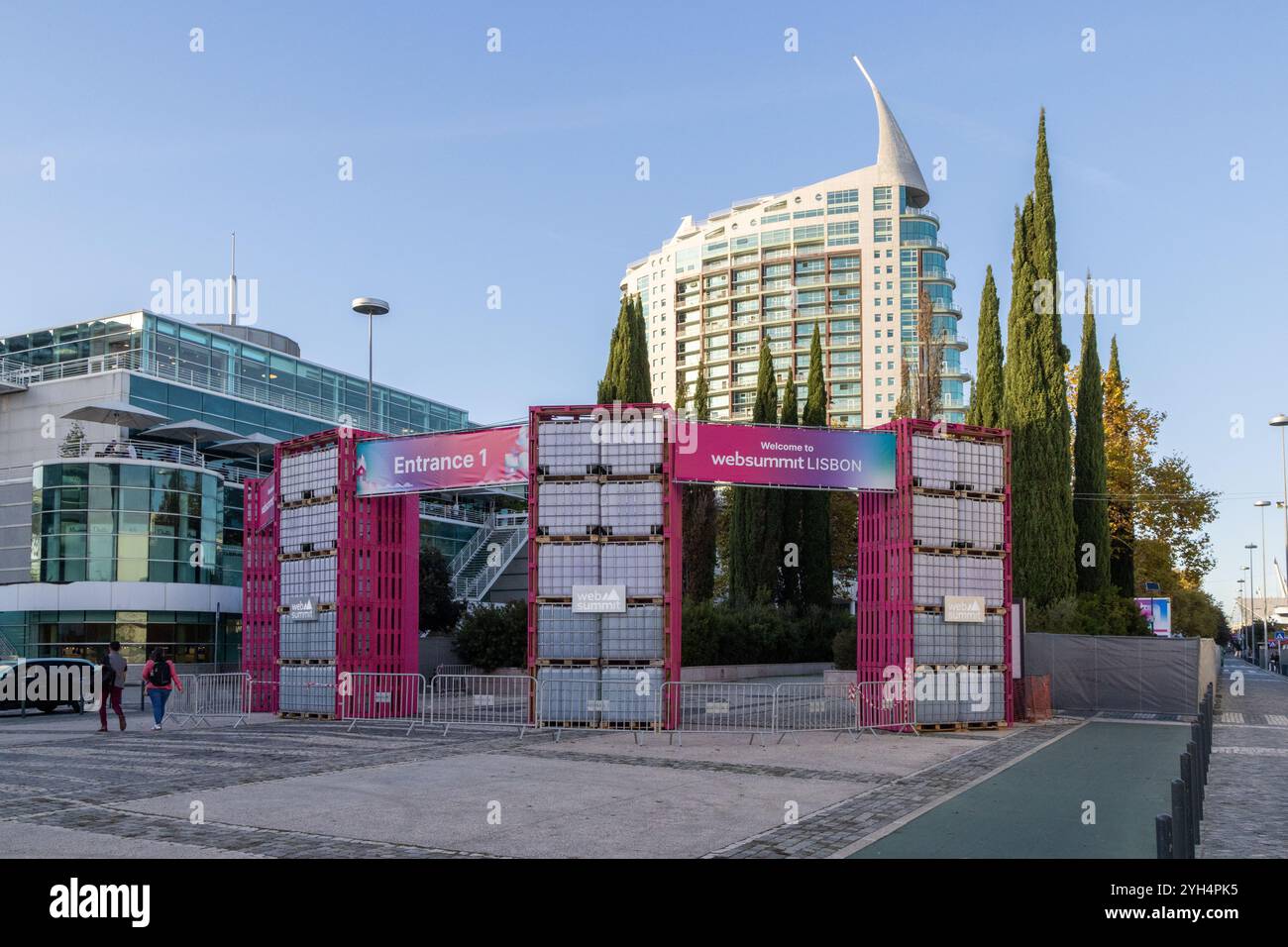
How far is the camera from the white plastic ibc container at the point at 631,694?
20.3 meters

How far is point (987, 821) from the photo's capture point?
37.0 ft

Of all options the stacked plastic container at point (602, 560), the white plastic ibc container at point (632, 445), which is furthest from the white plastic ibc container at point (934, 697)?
the white plastic ibc container at point (632, 445)

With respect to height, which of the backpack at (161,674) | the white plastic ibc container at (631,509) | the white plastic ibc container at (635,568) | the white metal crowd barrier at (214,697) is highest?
the white plastic ibc container at (631,509)

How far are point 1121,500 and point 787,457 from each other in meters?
27.6

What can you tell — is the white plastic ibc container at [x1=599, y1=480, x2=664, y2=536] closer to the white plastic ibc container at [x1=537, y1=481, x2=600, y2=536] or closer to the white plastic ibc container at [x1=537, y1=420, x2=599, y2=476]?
the white plastic ibc container at [x1=537, y1=481, x2=600, y2=536]

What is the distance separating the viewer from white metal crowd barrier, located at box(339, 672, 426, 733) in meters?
22.6

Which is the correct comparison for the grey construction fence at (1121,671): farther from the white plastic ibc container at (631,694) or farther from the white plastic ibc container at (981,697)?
the white plastic ibc container at (631,694)

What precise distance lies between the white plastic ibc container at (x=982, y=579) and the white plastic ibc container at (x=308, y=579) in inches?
472

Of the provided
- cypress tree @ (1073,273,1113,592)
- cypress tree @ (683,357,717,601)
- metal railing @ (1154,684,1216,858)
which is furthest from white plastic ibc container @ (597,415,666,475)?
cypress tree @ (683,357,717,601)

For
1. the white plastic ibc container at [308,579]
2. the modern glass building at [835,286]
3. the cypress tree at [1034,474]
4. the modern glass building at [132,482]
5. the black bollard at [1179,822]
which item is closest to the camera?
the black bollard at [1179,822]

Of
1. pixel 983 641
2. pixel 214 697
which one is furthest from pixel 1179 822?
pixel 214 697

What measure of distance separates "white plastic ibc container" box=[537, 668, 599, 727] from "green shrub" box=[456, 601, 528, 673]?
1316 cm
